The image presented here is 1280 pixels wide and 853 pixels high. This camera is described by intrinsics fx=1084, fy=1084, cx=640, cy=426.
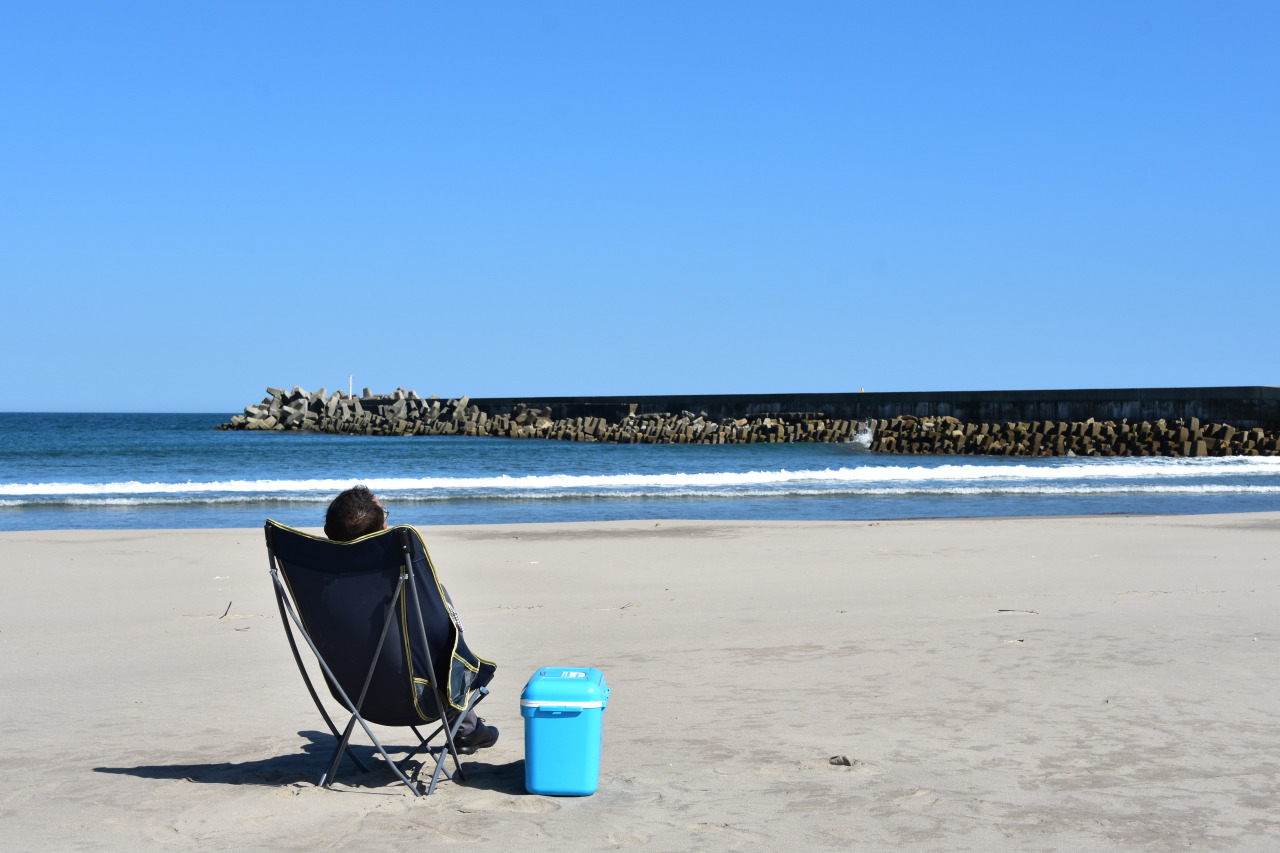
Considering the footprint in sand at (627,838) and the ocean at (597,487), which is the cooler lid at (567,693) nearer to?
the footprint in sand at (627,838)

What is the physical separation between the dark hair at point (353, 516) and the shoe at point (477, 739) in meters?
0.91

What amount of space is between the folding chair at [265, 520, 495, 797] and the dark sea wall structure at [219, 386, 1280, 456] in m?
32.1

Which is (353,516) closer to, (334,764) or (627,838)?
(334,764)

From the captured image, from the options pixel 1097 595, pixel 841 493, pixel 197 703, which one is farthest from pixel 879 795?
pixel 841 493

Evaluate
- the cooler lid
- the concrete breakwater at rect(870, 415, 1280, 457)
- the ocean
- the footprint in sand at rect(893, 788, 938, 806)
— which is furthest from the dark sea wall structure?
the cooler lid

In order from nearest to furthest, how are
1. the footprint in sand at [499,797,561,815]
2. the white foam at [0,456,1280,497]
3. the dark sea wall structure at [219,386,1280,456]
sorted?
1. the footprint in sand at [499,797,561,815]
2. the white foam at [0,456,1280,497]
3. the dark sea wall structure at [219,386,1280,456]

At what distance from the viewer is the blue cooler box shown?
339 centimetres

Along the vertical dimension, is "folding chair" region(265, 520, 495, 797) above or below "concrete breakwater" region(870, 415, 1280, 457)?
below

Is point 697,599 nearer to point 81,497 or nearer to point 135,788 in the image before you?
point 135,788

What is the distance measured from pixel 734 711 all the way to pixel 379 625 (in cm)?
178

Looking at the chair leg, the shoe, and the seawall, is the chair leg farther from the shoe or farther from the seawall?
the seawall

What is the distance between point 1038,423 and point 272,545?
3439 centimetres

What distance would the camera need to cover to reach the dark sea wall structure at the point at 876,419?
108ft

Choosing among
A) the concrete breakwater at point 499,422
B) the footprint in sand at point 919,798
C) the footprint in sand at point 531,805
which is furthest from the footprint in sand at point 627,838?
the concrete breakwater at point 499,422
